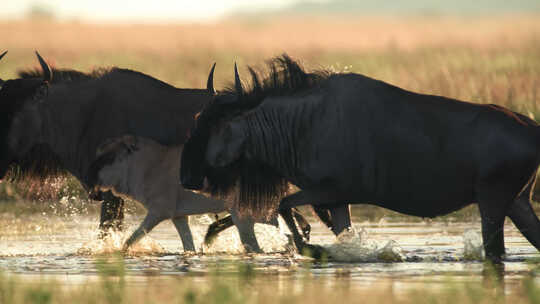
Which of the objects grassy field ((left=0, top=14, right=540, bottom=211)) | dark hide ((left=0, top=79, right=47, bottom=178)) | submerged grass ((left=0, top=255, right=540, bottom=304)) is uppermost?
grassy field ((left=0, top=14, right=540, bottom=211))

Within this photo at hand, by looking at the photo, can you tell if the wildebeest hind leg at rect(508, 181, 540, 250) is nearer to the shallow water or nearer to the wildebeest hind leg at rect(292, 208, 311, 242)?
the shallow water

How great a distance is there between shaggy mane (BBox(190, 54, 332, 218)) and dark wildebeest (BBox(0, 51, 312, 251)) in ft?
3.53

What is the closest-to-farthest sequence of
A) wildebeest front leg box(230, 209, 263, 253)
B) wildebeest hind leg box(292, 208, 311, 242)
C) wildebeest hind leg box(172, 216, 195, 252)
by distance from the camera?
wildebeest front leg box(230, 209, 263, 253), wildebeest hind leg box(292, 208, 311, 242), wildebeest hind leg box(172, 216, 195, 252)

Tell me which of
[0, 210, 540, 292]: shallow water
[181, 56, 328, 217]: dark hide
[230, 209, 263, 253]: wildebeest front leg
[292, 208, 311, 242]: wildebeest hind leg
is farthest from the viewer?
[292, 208, 311, 242]: wildebeest hind leg

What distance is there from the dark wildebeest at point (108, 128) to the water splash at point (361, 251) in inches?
60.1

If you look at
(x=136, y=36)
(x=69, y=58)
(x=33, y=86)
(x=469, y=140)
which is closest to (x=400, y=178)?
(x=469, y=140)

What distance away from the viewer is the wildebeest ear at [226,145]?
889 cm

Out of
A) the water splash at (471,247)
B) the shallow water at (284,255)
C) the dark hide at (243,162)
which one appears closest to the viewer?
the shallow water at (284,255)

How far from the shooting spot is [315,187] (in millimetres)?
8789

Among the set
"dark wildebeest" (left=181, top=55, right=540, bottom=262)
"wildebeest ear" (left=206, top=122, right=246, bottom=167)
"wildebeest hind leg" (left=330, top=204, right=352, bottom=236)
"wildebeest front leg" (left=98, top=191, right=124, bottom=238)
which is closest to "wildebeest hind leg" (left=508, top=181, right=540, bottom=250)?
"dark wildebeest" (left=181, top=55, right=540, bottom=262)

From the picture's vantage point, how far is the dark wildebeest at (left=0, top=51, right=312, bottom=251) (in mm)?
10195

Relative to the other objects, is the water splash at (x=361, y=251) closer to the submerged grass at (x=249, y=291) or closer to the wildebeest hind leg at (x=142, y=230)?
the submerged grass at (x=249, y=291)

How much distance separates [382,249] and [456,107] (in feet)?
3.51

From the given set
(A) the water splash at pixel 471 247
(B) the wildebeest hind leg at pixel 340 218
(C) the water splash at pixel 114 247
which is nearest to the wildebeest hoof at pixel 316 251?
(B) the wildebeest hind leg at pixel 340 218
